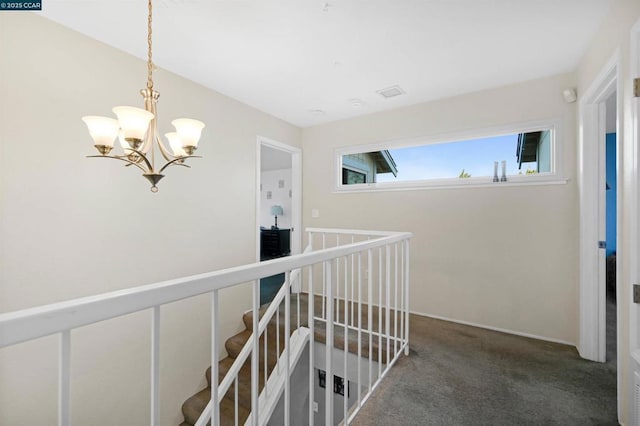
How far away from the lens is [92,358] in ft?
6.49

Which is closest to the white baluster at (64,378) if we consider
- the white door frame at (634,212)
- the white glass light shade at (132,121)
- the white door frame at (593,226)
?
the white glass light shade at (132,121)

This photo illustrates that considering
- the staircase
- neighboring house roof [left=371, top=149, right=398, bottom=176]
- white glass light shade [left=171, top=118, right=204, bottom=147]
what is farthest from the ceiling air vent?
the staircase

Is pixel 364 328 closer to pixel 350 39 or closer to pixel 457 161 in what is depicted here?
pixel 457 161

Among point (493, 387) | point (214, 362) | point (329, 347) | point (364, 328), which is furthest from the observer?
point (364, 328)

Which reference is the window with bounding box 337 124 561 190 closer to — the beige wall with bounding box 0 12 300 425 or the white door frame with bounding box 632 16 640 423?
the white door frame with bounding box 632 16 640 423

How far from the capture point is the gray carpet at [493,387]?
5.17ft

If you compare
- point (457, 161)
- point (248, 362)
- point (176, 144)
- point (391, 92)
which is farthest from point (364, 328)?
point (391, 92)

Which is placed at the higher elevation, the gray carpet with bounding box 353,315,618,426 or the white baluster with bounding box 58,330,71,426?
the white baluster with bounding box 58,330,71,426

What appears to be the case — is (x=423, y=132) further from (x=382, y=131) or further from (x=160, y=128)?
(x=160, y=128)

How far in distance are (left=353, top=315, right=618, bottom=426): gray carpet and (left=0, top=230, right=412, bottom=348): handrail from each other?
133 centimetres

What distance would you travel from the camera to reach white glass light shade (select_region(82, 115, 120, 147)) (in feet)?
4.39

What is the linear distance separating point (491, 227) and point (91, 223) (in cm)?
349

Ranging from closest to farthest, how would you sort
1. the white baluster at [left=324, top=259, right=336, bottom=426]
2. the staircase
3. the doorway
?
the white baluster at [left=324, top=259, right=336, bottom=426]
the staircase
the doorway

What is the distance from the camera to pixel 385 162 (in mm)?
3473
